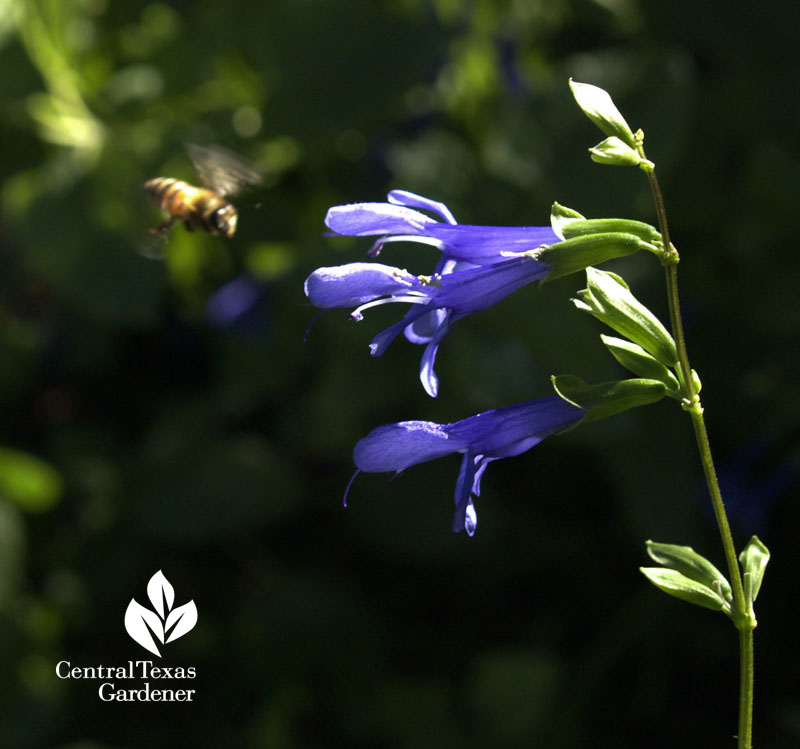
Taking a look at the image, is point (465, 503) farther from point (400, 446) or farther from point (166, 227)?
point (166, 227)

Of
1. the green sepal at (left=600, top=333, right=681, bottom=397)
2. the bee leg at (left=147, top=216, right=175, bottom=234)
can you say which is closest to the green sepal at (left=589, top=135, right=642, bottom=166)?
the green sepal at (left=600, top=333, right=681, bottom=397)

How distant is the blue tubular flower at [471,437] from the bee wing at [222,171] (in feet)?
2.24

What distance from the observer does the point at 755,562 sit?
2.67 ft

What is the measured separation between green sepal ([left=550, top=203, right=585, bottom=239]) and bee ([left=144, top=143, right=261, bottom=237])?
0.69 meters

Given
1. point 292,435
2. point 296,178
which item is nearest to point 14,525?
point 292,435

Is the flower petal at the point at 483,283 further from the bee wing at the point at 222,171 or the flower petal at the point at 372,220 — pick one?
the bee wing at the point at 222,171

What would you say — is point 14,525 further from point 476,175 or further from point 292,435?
point 476,175

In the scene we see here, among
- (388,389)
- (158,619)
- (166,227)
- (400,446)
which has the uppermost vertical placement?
(400,446)

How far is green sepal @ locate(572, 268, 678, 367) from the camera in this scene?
743mm

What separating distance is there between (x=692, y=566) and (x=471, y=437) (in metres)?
0.20

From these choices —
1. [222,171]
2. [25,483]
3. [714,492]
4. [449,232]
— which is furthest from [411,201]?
[25,483]

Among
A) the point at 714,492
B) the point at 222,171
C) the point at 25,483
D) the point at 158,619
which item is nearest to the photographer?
the point at 714,492

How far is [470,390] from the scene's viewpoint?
1880mm

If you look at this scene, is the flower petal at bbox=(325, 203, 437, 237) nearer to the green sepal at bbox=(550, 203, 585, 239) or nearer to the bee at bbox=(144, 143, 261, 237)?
the green sepal at bbox=(550, 203, 585, 239)
